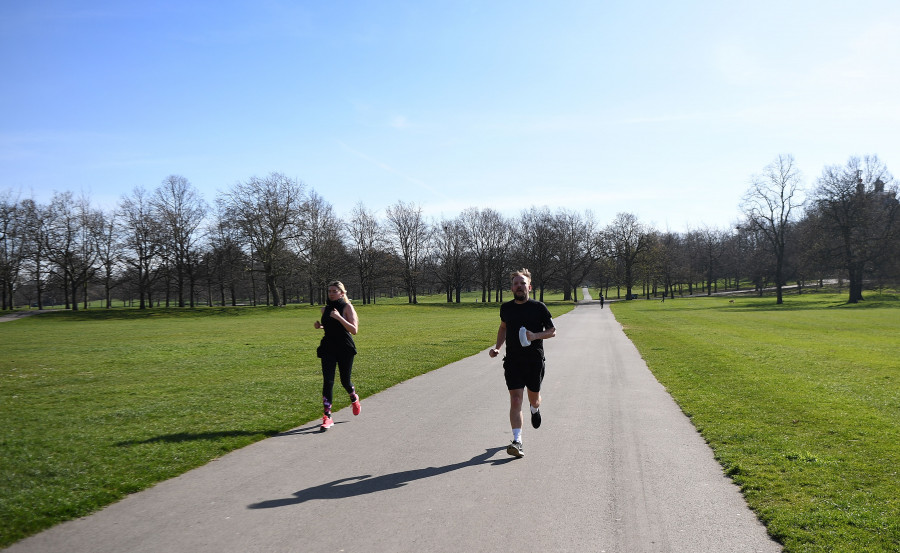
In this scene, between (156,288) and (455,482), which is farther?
(156,288)

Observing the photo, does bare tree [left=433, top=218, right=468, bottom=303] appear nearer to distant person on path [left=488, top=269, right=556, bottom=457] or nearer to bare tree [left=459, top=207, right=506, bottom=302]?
bare tree [left=459, top=207, right=506, bottom=302]

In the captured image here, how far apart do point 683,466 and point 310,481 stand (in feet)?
13.5

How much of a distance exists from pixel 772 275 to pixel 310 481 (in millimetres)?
92206

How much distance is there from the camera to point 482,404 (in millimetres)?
9430

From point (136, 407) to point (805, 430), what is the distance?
10.9 m

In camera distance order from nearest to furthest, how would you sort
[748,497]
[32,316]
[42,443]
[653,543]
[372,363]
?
[653,543] < [748,497] < [42,443] < [372,363] < [32,316]

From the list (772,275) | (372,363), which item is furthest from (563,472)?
(772,275)

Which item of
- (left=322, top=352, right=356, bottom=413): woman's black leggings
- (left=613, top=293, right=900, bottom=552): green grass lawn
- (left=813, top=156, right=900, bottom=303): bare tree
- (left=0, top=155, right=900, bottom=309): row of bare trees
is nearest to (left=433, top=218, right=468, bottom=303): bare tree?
(left=0, top=155, right=900, bottom=309): row of bare trees

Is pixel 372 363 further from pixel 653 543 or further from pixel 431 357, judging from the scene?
pixel 653 543

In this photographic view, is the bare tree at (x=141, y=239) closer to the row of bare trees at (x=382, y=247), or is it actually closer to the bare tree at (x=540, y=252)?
the row of bare trees at (x=382, y=247)

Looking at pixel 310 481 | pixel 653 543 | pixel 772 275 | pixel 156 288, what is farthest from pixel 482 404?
→ pixel 772 275

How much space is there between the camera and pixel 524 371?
6449 millimetres

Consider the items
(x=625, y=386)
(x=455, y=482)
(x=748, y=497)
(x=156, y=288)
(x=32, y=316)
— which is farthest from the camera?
(x=156, y=288)

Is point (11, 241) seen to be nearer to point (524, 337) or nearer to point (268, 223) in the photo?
point (268, 223)
